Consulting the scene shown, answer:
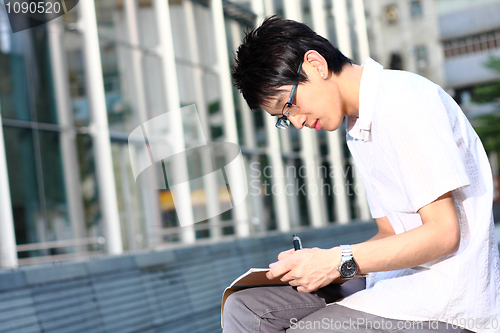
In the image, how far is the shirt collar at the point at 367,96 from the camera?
1.86 m

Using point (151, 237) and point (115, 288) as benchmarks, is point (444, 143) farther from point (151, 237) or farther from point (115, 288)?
point (151, 237)

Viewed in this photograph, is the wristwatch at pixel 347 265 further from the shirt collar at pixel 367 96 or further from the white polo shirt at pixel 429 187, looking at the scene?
the shirt collar at pixel 367 96

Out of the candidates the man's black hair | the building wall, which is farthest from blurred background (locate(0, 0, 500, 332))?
the building wall

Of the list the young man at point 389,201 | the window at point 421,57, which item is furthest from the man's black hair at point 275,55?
the window at point 421,57

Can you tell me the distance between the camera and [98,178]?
12703mm

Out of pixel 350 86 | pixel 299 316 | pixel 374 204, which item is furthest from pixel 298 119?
pixel 299 316

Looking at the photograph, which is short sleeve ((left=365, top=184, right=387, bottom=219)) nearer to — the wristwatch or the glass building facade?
the wristwatch

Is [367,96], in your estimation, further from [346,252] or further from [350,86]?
[346,252]

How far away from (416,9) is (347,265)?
137 ft

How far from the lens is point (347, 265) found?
1.77 metres

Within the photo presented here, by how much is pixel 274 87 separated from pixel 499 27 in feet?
138

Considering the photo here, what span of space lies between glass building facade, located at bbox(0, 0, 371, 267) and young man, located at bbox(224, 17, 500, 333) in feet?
17.7

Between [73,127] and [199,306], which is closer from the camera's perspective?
[199,306]

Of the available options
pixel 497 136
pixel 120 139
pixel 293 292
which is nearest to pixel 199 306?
pixel 293 292
